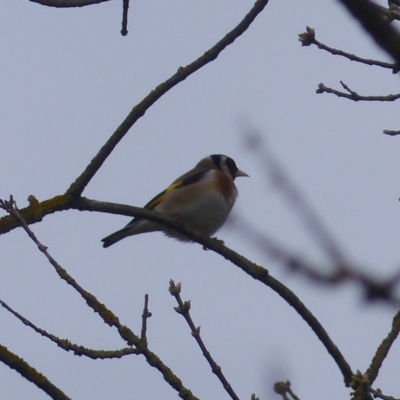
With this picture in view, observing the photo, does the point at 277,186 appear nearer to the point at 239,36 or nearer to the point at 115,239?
the point at 239,36

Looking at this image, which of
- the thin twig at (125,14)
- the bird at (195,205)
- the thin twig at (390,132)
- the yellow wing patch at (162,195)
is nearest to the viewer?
the thin twig at (390,132)

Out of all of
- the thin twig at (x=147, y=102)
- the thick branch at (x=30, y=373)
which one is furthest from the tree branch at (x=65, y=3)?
the thick branch at (x=30, y=373)

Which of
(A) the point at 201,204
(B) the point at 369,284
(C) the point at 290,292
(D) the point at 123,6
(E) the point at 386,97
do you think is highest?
(A) the point at 201,204

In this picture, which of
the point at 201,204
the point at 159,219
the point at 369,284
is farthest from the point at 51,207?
the point at 201,204

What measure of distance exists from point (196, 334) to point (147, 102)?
93 centimetres

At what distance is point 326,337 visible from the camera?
9.52ft

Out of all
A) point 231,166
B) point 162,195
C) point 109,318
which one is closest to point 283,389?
point 109,318

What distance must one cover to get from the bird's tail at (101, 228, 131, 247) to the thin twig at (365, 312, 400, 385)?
11.9 feet

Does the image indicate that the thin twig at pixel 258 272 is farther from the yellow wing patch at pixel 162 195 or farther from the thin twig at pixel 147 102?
the yellow wing patch at pixel 162 195

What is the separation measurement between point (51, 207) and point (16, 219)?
170 mm

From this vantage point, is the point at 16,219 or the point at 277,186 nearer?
the point at 277,186

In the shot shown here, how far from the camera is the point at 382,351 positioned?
8.43ft

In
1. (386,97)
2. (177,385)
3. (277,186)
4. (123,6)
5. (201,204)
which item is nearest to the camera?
(277,186)

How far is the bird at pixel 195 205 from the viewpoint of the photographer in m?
5.96
